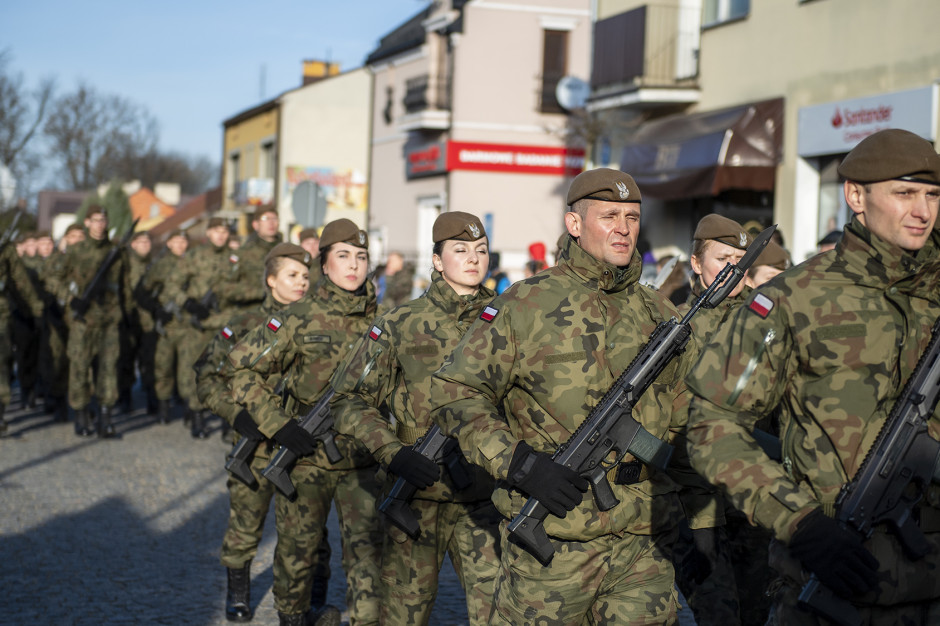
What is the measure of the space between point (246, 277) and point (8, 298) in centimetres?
309

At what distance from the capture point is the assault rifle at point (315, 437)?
562 cm

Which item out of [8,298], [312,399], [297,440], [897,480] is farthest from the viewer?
[8,298]

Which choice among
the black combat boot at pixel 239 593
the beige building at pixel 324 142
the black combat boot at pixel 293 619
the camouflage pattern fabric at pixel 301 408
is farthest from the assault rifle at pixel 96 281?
the beige building at pixel 324 142

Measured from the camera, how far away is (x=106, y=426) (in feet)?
41.2

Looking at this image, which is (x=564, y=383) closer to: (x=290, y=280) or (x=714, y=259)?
(x=714, y=259)

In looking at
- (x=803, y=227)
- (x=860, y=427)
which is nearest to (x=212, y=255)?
(x=803, y=227)

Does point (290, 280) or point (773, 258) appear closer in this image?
point (773, 258)

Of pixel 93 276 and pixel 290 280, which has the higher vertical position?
pixel 290 280

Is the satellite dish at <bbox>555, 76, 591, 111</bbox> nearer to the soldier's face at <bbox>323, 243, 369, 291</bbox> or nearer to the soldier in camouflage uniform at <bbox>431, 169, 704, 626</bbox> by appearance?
the soldier's face at <bbox>323, 243, 369, 291</bbox>

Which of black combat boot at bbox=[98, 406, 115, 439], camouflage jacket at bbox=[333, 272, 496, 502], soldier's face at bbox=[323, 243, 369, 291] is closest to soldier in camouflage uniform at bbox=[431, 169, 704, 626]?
camouflage jacket at bbox=[333, 272, 496, 502]

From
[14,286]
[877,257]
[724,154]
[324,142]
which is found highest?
[324,142]

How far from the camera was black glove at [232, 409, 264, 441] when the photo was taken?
19.7 ft

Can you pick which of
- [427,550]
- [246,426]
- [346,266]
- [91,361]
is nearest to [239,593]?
[246,426]

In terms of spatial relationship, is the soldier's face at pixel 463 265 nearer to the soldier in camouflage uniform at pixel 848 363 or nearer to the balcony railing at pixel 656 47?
the soldier in camouflage uniform at pixel 848 363
